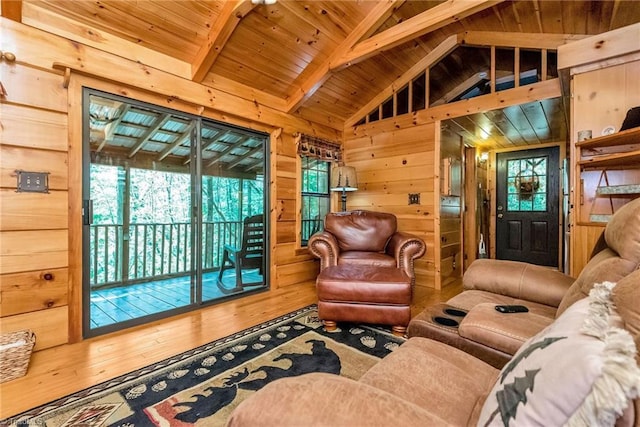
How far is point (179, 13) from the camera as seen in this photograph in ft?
7.54

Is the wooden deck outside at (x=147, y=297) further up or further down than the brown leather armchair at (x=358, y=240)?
further down

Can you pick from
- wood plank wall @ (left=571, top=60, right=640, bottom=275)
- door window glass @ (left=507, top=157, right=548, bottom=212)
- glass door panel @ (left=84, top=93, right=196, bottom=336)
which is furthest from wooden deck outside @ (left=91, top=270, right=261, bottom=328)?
door window glass @ (left=507, top=157, right=548, bottom=212)

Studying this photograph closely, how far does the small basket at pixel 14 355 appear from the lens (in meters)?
1.64

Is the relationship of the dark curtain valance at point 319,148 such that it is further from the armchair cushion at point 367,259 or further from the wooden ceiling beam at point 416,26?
the armchair cushion at point 367,259

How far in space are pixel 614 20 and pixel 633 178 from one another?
4.74 feet

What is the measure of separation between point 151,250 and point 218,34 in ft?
7.23

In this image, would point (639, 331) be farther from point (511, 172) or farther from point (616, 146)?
point (511, 172)

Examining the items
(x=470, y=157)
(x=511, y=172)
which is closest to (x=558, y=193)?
(x=511, y=172)

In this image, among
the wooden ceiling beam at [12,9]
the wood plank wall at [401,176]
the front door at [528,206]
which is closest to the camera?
the wooden ceiling beam at [12,9]

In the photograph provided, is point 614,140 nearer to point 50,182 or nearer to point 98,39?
point 98,39

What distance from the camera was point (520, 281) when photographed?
5.64 feet

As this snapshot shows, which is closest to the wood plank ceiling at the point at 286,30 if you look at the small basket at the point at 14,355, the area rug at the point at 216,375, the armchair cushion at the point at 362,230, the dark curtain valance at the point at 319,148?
the dark curtain valance at the point at 319,148

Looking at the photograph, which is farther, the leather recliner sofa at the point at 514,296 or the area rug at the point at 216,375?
the area rug at the point at 216,375

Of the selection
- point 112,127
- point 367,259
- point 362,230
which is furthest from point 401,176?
point 112,127
